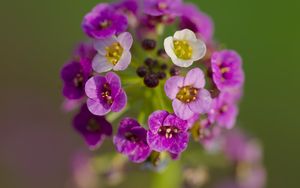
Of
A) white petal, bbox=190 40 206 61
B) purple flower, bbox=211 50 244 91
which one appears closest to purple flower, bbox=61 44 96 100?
white petal, bbox=190 40 206 61

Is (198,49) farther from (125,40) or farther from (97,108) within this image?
(97,108)

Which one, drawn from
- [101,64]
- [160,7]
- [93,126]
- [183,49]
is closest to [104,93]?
[101,64]

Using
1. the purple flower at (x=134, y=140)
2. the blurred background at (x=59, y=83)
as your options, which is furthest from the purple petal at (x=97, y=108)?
the blurred background at (x=59, y=83)

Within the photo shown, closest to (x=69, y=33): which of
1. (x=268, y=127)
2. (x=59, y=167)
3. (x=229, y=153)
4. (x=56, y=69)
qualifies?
(x=56, y=69)

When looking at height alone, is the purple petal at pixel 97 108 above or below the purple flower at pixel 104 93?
below

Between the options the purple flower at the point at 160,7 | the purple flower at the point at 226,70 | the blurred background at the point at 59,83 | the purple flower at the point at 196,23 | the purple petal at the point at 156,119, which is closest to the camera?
the purple petal at the point at 156,119

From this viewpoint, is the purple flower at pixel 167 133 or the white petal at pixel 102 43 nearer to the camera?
the purple flower at pixel 167 133

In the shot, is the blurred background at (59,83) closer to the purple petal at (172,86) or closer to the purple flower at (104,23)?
the purple flower at (104,23)

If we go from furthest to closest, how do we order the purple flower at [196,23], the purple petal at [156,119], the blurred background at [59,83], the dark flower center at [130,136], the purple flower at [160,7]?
the blurred background at [59,83], the purple flower at [196,23], the purple flower at [160,7], the dark flower center at [130,136], the purple petal at [156,119]
